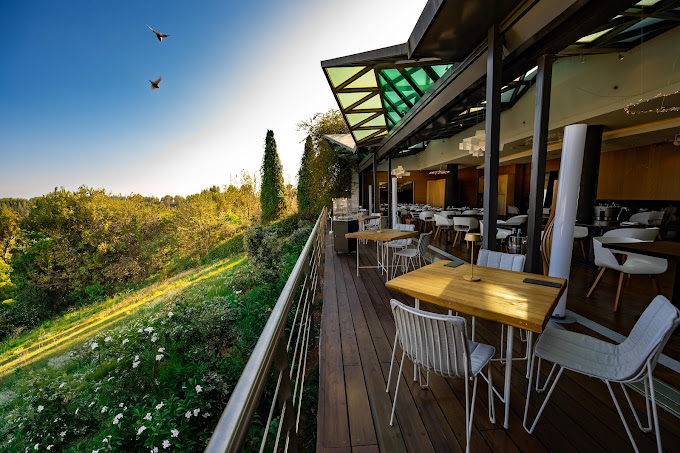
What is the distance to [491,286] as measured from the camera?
183 cm

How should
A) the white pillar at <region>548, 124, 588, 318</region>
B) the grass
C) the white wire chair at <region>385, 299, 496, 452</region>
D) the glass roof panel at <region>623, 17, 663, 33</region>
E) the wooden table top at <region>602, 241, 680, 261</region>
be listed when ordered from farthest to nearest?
1. the grass
2. the glass roof panel at <region>623, 17, 663, 33</region>
3. the white pillar at <region>548, 124, 588, 318</region>
4. the wooden table top at <region>602, 241, 680, 261</region>
5. the white wire chair at <region>385, 299, 496, 452</region>

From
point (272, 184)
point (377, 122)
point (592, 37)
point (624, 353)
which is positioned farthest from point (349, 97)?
point (272, 184)

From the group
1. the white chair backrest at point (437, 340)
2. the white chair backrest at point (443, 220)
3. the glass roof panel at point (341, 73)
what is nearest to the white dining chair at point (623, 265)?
the white chair backrest at point (437, 340)

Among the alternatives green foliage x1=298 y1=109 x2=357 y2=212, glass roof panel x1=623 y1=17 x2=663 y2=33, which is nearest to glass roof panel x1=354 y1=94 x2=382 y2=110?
glass roof panel x1=623 y1=17 x2=663 y2=33

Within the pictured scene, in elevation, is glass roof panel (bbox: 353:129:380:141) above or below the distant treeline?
above

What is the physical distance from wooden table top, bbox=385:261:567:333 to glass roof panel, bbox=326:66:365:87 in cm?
372

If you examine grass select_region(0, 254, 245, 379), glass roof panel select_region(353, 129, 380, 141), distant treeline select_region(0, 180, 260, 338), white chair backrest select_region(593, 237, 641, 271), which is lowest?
grass select_region(0, 254, 245, 379)

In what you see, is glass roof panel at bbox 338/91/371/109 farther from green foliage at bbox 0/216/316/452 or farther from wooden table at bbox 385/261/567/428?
wooden table at bbox 385/261/567/428

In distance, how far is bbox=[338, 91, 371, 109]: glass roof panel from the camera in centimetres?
559

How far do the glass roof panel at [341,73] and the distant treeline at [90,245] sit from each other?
15.8 meters

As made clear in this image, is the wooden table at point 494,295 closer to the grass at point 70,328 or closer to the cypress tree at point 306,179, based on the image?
the grass at point 70,328

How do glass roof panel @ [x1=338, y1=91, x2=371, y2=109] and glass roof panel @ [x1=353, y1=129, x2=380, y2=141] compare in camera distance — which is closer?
glass roof panel @ [x1=338, y1=91, x2=371, y2=109]

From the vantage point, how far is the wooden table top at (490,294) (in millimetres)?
1374

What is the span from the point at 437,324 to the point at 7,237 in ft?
82.0
